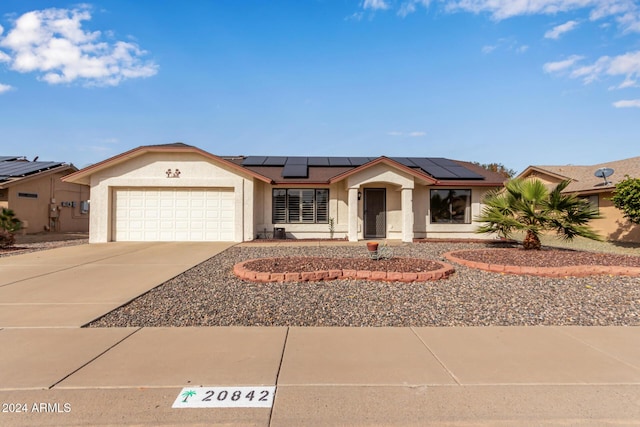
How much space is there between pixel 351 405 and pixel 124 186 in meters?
15.6

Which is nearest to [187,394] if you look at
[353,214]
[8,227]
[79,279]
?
[79,279]

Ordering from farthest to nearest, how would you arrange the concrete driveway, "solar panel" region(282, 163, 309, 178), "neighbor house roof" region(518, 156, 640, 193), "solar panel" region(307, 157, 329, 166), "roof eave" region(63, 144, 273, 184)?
1. "solar panel" region(307, 157, 329, 166)
2. "neighbor house roof" region(518, 156, 640, 193)
3. "solar panel" region(282, 163, 309, 178)
4. "roof eave" region(63, 144, 273, 184)
5. the concrete driveway

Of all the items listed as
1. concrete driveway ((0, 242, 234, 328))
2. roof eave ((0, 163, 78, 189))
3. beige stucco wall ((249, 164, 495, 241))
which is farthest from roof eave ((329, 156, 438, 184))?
roof eave ((0, 163, 78, 189))

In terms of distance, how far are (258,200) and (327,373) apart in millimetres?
13554

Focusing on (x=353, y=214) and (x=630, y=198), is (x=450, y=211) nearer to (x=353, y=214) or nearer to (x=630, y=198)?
(x=353, y=214)

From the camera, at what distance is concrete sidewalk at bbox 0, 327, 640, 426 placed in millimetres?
2887

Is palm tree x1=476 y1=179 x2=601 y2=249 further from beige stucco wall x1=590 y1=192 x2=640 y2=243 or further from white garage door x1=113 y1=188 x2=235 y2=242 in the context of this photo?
white garage door x1=113 y1=188 x2=235 y2=242

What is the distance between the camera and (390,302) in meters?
6.00

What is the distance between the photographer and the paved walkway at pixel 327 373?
2.89 meters

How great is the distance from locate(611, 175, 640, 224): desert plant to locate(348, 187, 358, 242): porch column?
1058 centimetres

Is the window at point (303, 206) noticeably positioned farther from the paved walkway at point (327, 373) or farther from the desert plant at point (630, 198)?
the desert plant at point (630, 198)

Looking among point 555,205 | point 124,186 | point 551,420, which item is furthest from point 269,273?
point 124,186

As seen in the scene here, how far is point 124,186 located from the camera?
15406 mm

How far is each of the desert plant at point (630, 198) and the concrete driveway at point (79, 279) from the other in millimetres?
15892
